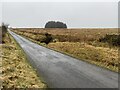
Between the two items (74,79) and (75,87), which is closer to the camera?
(75,87)

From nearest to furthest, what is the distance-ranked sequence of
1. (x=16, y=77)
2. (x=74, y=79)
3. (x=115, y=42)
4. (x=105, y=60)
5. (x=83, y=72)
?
1. (x=74, y=79)
2. (x=16, y=77)
3. (x=83, y=72)
4. (x=105, y=60)
5. (x=115, y=42)

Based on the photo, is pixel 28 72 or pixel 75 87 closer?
pixel 75 87

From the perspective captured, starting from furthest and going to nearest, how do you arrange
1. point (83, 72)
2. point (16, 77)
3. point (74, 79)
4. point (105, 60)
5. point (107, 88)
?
1. point (105, 60)
2. point (83, 72)
3. point (16, 77)
4. point (74, 79)
5. point (107, 88)

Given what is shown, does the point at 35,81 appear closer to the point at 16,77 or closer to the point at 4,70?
the point at 16,77

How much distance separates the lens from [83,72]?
60.6ft

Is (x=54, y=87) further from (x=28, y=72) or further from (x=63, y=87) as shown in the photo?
(x=28, y=72)

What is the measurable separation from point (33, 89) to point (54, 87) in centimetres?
108

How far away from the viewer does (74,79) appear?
16.1 meters

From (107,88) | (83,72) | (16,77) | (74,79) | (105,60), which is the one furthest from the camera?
(105,60)

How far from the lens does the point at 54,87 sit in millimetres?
14258

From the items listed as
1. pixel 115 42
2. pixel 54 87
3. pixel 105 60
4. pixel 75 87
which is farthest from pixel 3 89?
pixel 115 42

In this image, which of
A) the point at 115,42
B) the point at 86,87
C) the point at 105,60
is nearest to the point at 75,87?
the point at 86,87

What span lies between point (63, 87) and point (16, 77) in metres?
4.28

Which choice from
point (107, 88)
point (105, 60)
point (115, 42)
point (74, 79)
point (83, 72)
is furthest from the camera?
point (115, 42)
